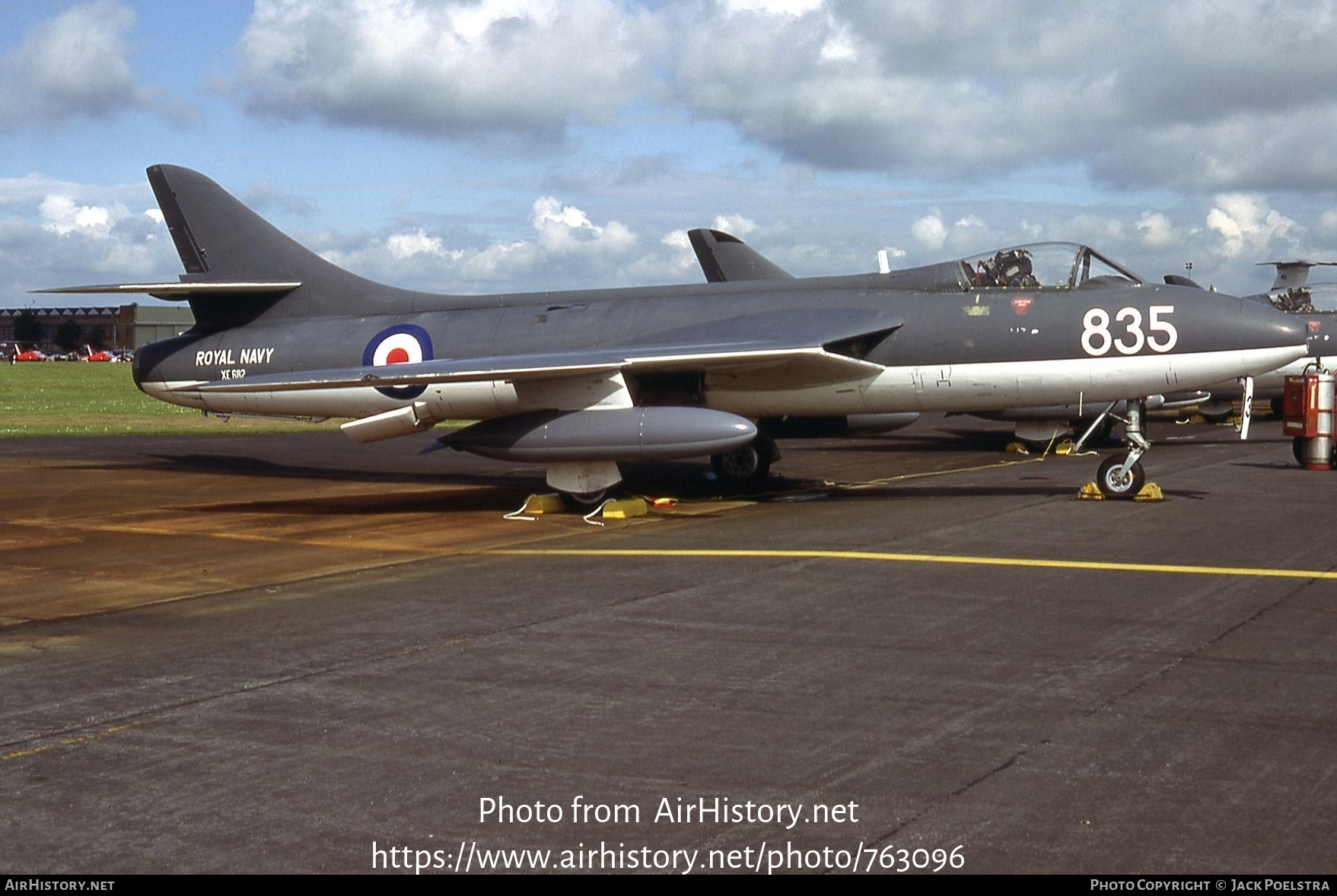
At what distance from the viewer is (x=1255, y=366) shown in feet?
45.2

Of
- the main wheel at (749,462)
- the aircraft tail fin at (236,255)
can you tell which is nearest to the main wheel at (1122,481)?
the main wheel at (749,462)

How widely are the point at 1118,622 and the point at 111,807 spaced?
5.84 m

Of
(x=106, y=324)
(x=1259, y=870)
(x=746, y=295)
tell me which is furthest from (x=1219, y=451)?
(x=106, y=324)

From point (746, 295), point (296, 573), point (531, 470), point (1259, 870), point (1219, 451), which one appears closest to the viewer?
point (1259, 870)

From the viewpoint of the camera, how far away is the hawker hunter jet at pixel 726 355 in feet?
45.8

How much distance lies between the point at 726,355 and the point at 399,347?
16.7 feet

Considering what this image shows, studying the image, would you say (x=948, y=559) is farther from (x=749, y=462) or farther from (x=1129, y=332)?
(x=749, y=462)

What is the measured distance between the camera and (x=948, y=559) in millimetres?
10695

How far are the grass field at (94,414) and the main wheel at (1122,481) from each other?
2075 centimetres

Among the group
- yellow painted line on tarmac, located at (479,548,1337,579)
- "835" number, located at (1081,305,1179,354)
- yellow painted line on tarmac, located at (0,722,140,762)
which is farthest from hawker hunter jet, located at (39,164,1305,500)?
yellow painted line on tarmac, located at (0,722,140,762)

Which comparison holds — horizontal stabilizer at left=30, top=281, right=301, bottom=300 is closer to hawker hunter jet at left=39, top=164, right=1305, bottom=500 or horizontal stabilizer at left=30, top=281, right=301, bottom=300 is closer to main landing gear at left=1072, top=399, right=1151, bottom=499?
hawker hunter jet at left=39, top=164, right=1305, bottom=500

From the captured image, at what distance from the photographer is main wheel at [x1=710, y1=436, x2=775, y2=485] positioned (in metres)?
17.4

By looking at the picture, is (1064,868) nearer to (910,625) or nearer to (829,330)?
(910,625)

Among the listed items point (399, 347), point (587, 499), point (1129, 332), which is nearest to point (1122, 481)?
point (1129, 332)
